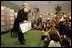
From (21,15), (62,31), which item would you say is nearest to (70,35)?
(62,31)

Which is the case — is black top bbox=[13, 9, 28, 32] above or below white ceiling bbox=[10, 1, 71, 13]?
below

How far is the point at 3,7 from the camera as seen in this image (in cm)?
257

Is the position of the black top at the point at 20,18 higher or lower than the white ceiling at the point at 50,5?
lower

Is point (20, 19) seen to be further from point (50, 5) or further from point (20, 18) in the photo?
point (50, 5)

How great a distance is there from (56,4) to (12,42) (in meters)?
0.54

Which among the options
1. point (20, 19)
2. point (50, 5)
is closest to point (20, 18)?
point (20, 19)

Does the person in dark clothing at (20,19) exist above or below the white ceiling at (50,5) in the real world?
below

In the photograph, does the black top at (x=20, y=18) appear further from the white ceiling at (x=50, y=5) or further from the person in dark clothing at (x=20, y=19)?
the white ceiling at (x=50, y=5)

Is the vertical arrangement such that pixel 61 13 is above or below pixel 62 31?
above

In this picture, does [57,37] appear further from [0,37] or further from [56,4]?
[0,37]

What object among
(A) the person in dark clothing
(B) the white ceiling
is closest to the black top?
(A) the person in dark clothing

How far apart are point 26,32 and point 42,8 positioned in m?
0.27

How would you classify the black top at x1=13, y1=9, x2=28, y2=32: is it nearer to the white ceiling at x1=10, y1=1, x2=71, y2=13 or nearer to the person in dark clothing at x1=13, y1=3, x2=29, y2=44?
the person in dark clothing at x1=13, y1=3, x2=29, y2=44

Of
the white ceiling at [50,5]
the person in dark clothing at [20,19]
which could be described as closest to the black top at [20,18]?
the person in dark clothing at [20,19]
